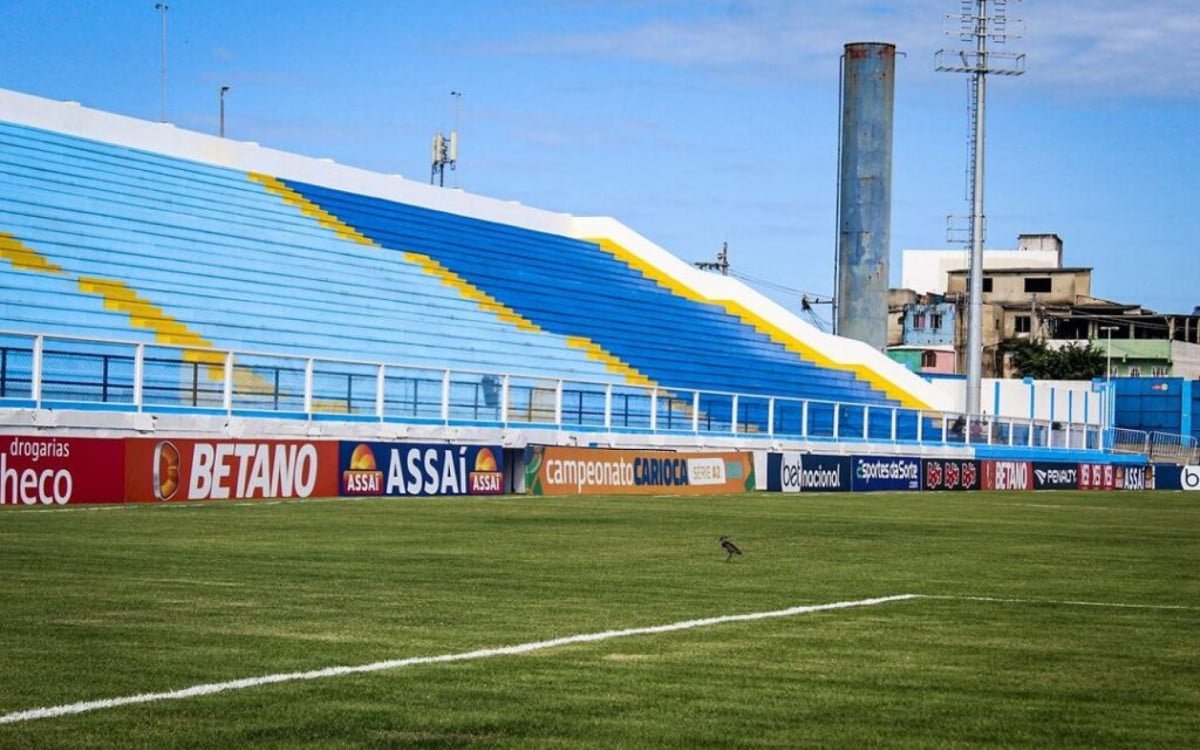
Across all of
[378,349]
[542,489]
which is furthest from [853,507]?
[378,349]

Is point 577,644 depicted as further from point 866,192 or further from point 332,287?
point 866,192

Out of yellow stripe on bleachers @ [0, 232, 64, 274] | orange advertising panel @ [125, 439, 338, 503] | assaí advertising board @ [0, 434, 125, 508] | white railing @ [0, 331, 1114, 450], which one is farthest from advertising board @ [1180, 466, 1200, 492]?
assaí advertising board @ [0, 434, 125, 508]

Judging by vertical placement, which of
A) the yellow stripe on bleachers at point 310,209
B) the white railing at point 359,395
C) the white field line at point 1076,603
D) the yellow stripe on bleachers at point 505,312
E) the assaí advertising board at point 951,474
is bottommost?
the assaí advertising board at point 951,474

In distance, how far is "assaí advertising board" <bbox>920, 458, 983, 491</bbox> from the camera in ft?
154

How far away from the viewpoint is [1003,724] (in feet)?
22.9

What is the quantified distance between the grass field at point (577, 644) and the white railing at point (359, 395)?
509cm

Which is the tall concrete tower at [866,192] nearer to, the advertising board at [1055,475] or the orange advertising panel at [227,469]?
the advertising board at [1055,475]

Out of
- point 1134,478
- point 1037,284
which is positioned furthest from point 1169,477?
point 1037,284

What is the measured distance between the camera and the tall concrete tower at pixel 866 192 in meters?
68.2

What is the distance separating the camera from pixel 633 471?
3434 centimetres

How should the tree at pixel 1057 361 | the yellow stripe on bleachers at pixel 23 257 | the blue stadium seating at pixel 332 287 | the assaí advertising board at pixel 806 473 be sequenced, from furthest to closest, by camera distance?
the tree at pixel 1057 361 → the assaí advertising board at pixel 806 473 → the blue stadium seating at pixel 332 287 → the yellow stripe on bleachers at pixel 23 257

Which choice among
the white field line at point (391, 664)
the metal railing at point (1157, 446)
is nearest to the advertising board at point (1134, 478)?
the metal railing at point (1157, 446)

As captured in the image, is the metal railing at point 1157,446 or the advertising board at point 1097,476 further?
the metal railing at point 1157,446

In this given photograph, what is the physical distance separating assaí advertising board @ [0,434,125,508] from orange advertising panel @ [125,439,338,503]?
264 mm
